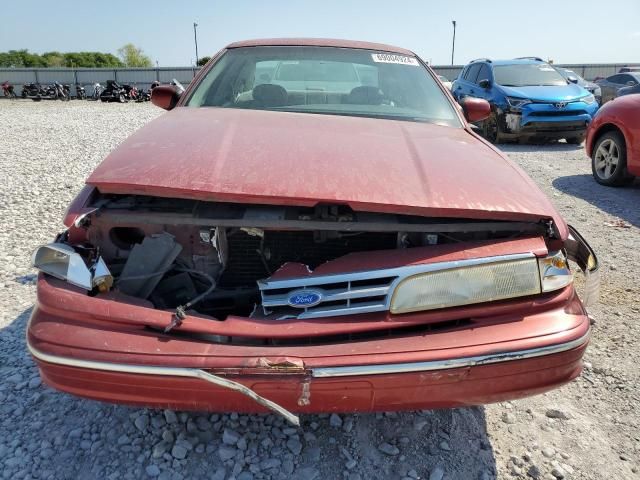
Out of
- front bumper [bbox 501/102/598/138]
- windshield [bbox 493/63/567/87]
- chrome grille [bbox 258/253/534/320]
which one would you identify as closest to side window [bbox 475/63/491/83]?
windshield [bbox 493/63/567/87]

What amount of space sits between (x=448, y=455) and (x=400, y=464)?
0.21m

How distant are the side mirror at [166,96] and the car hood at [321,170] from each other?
1112mm

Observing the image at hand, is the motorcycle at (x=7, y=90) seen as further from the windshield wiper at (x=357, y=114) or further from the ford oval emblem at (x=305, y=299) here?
the ford oval emblem at (x=305, y=299)

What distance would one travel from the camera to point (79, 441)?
1972 millimetres

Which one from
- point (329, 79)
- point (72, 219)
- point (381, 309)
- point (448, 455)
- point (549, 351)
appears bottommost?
point (448, 455)

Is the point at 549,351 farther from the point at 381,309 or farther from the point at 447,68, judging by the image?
the point at 447,68

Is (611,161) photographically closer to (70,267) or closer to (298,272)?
(298,272)

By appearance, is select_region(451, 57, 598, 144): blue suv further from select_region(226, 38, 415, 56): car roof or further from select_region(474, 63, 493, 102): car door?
select_region(226, 38, 415, 56): car roof

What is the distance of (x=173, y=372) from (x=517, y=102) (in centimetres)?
867

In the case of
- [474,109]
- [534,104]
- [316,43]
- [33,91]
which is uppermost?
[316,43]

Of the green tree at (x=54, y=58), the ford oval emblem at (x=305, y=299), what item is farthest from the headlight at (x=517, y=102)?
the green tree at (x=54, y=58)

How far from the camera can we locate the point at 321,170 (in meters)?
1.87

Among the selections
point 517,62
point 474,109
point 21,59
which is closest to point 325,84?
point 474,109

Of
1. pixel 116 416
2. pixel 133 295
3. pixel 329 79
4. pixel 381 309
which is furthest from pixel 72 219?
pixel 329 79
